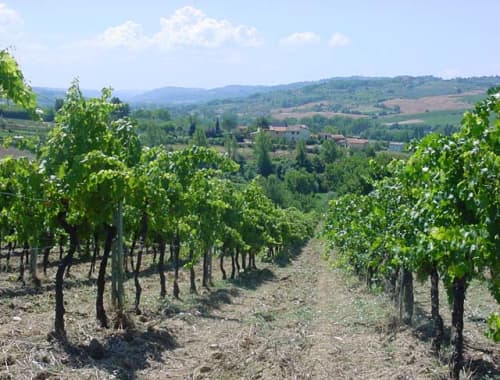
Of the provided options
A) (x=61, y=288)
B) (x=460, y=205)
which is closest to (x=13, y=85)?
(x=61, y=288)

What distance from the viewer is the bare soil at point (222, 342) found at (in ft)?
33.0

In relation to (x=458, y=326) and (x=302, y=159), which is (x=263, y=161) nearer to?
(x=302, y=159)

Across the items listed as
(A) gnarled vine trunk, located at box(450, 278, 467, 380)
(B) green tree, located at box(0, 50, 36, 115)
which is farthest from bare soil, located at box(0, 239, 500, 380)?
(B) green tree, located at box(0, 50, 36, 115)

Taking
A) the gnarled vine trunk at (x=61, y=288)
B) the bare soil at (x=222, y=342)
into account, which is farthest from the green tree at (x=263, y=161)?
the gnarled vine trunk at (x=61, y=288)

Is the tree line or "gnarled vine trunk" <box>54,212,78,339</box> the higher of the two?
the tree line

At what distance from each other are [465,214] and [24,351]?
7.88m

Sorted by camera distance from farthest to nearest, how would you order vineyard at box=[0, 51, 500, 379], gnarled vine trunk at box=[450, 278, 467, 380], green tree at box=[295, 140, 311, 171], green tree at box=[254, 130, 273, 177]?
green tree at box=[295, 140, 311, 171] < green tree at box=[254, 130, 273, 177] < gnarled vine trunk at box=[450, 278, 467, 380] < vineyard at box=[0, 51, 500, 379]

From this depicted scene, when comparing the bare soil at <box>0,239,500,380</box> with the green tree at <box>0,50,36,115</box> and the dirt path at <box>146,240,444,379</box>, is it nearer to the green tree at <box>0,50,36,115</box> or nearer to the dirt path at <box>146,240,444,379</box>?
the dirt path at <box>146,240,444,379</box>

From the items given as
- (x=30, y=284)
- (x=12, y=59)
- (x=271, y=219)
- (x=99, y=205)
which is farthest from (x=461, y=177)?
(x=271, y=219)

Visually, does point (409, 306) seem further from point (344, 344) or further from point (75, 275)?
point (75, 275)

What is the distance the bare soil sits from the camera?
10062 millimetres

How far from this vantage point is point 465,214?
8.41 metres

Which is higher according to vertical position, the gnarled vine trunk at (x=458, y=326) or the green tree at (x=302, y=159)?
the gnarled vine trunk at (x=458, y=326)

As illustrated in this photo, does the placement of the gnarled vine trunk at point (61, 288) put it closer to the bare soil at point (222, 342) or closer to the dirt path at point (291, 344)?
the bare soil at point (222, 342)
